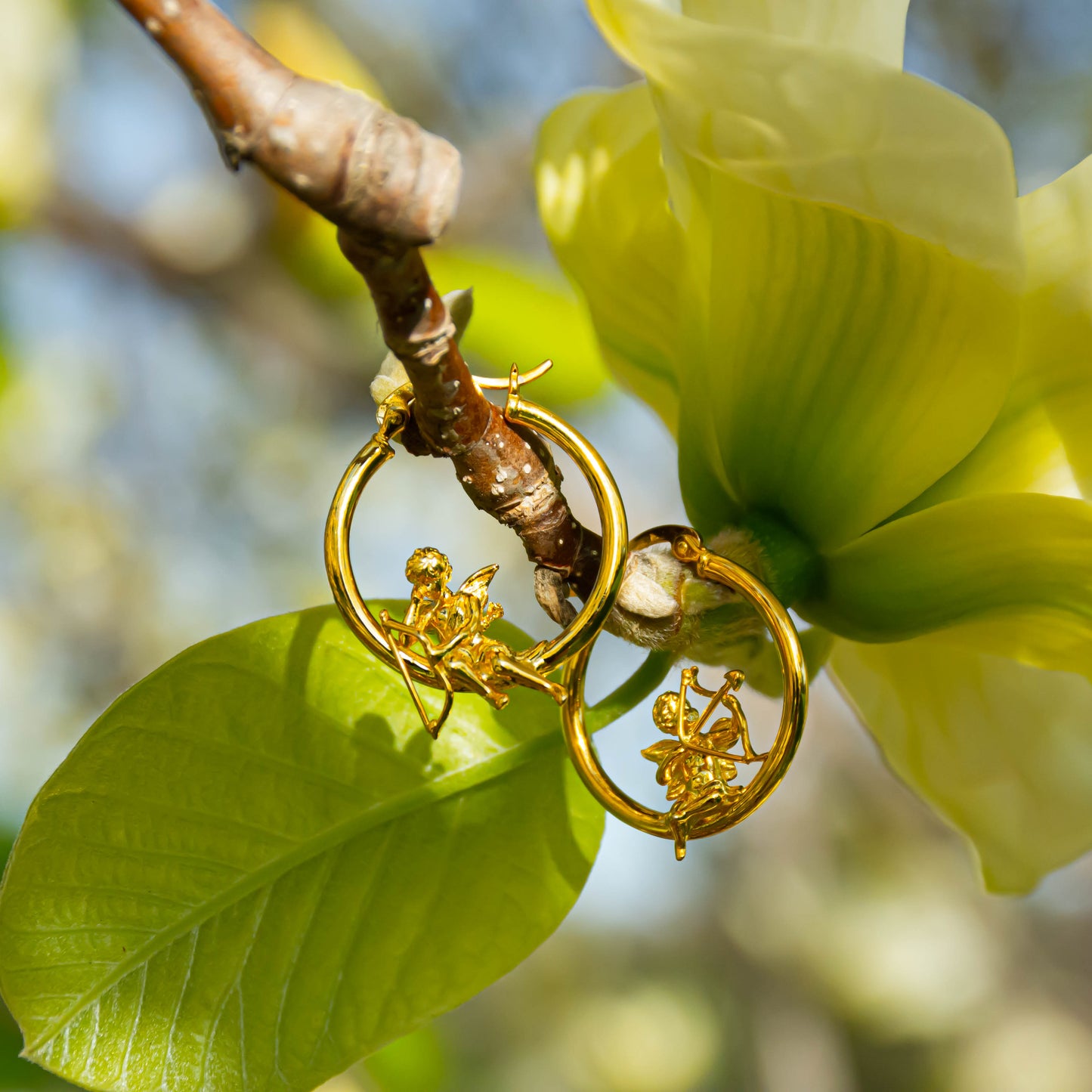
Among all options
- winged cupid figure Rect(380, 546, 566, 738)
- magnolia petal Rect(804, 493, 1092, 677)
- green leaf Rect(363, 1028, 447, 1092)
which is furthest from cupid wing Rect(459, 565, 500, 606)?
green leaf Rect(363, 1028, 447, 1092)

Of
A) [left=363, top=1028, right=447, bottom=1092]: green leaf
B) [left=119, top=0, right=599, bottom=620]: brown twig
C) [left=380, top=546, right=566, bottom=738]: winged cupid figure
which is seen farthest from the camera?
[left=363, top=1028, right=447, bottom=1092]: green leaf

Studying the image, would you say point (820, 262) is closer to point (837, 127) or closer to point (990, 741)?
point (837, 127)

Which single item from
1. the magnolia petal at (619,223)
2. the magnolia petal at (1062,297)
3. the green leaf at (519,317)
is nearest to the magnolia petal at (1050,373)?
the magnolia petal at (1062,297)

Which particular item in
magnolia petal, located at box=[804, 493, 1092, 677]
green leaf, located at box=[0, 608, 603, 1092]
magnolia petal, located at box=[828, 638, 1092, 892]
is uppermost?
magnolia petal, located at box=[804, 493, 1092, 677]

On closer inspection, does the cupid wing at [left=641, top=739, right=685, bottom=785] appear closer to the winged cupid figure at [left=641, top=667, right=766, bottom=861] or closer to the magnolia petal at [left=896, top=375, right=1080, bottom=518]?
the winged cupid figure at [left=641, top=667, right=766, bottom=861]

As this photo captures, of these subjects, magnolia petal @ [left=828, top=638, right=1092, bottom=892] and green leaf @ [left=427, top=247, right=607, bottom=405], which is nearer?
A: magnolia petal @ [left=828, top=638, right=1092, bottom=892]

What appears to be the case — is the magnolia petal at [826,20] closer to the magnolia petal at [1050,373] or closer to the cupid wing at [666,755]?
the magnolia petal at [1050,373]

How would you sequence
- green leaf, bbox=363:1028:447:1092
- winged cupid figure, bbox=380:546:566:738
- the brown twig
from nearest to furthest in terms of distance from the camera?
the brown twig, winged cupid figure, bbox=380:546:566:738, green leaf, bbox=363:1028:447:1092
